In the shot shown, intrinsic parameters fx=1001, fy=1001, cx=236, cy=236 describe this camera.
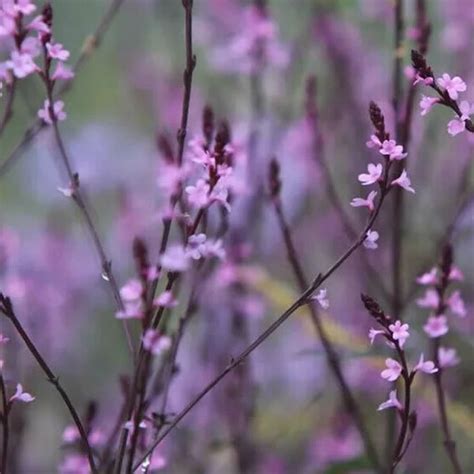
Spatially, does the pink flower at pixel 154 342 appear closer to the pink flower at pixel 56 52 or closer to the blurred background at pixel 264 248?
the pink flower at pixel 56 52

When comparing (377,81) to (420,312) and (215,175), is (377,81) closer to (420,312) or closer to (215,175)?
(420,312)

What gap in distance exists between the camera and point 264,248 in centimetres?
190

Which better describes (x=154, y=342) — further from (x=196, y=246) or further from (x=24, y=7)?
(x=24, y=7)

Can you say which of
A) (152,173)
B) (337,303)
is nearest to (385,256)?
(337,303)

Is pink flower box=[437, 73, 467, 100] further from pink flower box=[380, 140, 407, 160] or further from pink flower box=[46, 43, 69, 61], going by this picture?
pink flower box=[46, 43, 69, 61]

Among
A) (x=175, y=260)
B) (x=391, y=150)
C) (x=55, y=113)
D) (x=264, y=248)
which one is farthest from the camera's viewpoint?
(x=264, y=248)

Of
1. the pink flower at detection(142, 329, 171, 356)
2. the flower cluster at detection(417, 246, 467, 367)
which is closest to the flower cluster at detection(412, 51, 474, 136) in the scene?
the flower cluster at detection(417, 246, 467, 367)

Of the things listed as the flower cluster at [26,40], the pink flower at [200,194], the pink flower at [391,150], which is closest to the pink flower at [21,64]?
the flower cluster at [26,40]

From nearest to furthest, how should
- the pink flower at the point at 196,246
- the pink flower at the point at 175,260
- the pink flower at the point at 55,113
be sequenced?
the pink flower at the point at 175,260 → the pink flower at the point at 196,246 → the pink flower at the point at 55,113

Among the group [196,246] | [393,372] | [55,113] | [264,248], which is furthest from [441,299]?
[264,248]

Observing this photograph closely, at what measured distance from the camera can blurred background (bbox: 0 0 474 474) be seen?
134 cm

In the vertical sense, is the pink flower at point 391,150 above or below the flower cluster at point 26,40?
below

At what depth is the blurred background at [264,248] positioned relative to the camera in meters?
1.34

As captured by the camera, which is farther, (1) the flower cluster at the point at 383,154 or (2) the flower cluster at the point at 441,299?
(2) the flower cluster at the point at 441,299
